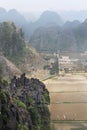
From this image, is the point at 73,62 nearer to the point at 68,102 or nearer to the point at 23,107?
the point at 68,102

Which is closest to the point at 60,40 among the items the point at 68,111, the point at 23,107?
the point at 68,111

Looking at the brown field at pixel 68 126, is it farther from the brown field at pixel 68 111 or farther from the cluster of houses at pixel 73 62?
the cluster of houses at pixel 73 62

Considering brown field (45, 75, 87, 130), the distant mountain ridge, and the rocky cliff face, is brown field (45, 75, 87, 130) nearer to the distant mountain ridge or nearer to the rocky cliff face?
the rocky cliff face

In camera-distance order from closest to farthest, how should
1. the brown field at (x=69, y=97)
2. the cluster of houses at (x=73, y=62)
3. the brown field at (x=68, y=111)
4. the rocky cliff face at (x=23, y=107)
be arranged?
the rocky cliff face at (x=23, y=107) → the brown field at (x=68, y=111) → the brown field at (x=69, y=97) → the cluster of houses at (x=73, y=62)

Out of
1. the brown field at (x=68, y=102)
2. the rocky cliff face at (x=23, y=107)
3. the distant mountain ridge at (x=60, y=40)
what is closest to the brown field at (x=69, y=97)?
the brown field at (x=68, y=102)

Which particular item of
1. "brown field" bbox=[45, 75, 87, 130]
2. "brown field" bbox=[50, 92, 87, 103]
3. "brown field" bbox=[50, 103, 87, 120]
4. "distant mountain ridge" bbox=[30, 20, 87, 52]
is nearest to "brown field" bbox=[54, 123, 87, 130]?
"brown field" bbox=[45, 75, 87, 130]

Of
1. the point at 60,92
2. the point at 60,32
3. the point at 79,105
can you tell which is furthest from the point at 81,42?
the point at 79,105

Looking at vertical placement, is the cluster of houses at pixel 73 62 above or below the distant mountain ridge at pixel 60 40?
below
